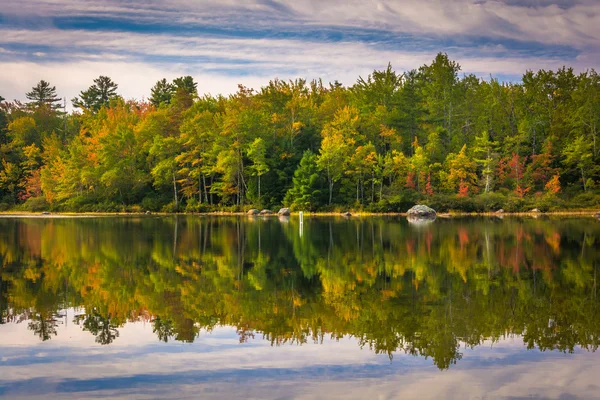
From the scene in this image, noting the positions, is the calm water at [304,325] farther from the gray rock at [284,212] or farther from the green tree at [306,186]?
the green tree at [306,186]

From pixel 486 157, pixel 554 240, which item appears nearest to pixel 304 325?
pixel 554 240

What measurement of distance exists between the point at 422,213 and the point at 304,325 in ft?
139

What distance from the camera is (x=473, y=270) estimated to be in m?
18.4

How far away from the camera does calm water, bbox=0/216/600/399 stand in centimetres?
845

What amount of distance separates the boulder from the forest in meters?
4.75

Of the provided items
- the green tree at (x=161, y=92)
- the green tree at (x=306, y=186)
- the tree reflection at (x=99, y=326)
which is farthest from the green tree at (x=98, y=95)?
the tree reflection at (x=99, y=326)

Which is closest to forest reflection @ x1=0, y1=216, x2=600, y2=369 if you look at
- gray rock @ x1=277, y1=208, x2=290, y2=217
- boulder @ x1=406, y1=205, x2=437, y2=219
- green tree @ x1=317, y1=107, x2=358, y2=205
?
boulder @ x1=406, y1=205, x2=437, y2=219

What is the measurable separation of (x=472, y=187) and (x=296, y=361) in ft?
179

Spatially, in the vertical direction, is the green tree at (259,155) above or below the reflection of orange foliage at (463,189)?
above

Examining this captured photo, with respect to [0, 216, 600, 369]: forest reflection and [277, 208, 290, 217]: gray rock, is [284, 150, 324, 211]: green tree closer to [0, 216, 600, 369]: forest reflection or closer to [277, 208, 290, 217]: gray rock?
[277, 208, 290, 217]: gray rock

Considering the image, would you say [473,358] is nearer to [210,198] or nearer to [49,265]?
[49,265]

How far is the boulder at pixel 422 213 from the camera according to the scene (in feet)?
173

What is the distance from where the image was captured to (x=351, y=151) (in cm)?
6372

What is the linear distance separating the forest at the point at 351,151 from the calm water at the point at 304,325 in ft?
129
